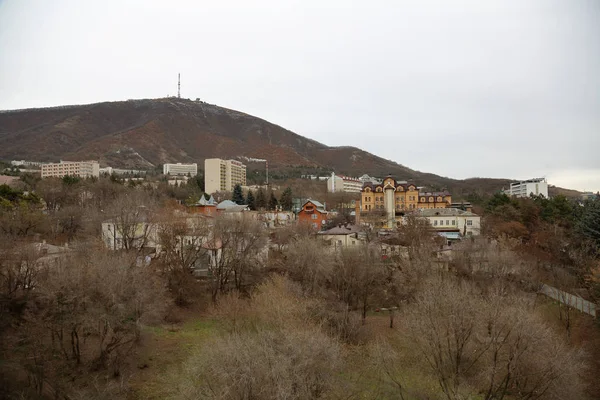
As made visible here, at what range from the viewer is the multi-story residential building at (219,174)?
89.3 m

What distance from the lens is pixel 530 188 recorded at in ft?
314

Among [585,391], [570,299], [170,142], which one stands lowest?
[585,391]

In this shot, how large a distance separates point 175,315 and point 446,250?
20.2 metres

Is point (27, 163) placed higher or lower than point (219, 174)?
higher

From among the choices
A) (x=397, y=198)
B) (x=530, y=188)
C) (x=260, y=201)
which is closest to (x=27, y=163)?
(x=260, y=201)

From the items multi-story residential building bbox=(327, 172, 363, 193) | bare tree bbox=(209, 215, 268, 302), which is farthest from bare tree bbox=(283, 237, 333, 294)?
multi-story residential building bbox=(327, 172, 363, 193)

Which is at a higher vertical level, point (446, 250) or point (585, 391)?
point (446, 250)

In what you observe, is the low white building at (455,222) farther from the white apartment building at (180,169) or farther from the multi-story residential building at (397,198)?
the white apartment building at (180,169)

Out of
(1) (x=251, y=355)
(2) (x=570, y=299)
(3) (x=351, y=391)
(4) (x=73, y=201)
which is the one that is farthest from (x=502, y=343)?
(4) (x=73, y=201)

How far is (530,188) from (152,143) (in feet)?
414

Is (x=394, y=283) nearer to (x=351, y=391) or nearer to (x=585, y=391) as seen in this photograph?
(x=585, y=391)

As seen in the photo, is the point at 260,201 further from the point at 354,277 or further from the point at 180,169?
the point at 180,169

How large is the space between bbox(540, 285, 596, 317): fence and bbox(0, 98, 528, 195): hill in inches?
3318

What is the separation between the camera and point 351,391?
12.9m
